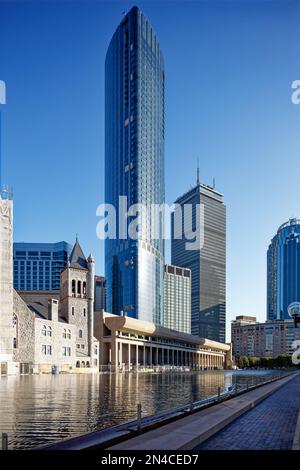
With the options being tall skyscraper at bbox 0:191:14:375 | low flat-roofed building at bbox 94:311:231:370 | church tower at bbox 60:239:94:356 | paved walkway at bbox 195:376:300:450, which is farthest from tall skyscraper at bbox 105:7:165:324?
paved walkway at bbox 195:376:300:450

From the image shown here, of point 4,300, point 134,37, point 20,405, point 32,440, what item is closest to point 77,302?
point 4,300

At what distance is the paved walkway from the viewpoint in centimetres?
1192

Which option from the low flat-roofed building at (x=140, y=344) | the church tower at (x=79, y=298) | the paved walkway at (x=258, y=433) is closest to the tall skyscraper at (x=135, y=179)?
the low flat-roofed building at (x=140, y=344)

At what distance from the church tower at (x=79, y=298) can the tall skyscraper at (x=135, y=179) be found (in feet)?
236

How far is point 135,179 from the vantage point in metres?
185

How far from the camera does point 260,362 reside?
18625cm

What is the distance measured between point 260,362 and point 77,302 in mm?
107635

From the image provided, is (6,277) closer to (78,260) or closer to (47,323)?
(47,323)

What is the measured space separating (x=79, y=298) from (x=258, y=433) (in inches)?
3567

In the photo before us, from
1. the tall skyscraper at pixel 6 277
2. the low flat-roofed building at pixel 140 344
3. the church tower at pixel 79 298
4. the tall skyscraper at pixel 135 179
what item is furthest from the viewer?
the tall skyscraper at pixel 135 179

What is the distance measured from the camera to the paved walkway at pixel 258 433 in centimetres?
1192

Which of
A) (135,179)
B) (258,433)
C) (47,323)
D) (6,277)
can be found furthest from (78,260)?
(258,433)

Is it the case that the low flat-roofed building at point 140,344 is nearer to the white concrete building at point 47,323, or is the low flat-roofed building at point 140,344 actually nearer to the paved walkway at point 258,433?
the white concrete building at point 47,323
